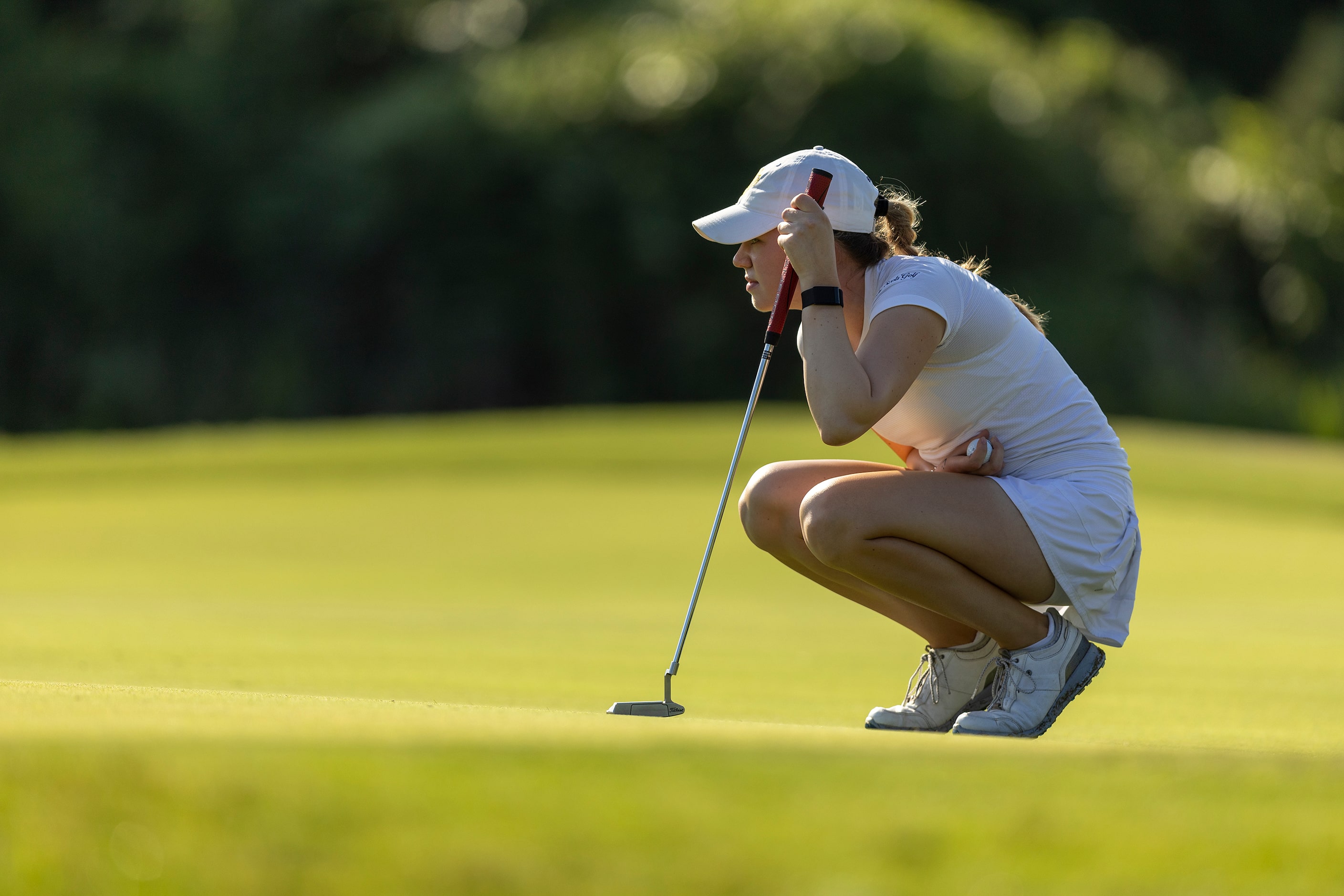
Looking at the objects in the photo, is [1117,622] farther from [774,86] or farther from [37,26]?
[37,26]

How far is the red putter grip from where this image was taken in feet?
7.89

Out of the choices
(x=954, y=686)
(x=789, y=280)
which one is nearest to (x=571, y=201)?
(x=789, y=280)

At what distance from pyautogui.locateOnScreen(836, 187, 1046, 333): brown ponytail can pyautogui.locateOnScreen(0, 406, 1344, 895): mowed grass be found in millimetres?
785

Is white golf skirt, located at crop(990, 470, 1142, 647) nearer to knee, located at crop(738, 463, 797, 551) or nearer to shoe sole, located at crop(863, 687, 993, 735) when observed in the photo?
shoe sole, located at crop(863, 687, 993, 735)

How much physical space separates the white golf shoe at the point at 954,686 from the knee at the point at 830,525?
0.29m

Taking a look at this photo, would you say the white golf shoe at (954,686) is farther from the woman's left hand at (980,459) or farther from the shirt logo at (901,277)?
the shirt logo at (901,277)

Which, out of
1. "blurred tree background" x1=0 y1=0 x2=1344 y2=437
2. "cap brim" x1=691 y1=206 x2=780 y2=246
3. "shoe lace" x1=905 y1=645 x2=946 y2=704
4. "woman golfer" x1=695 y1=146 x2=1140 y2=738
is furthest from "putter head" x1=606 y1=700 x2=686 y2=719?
"blurred tree background" x1=0 y1=0 x2=1344 y2=437

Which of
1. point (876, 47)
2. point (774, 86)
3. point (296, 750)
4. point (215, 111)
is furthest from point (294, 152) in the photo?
point (296, 750)

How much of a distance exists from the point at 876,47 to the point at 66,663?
1454 cm

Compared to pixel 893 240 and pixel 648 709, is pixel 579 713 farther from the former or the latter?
pixel 893 240

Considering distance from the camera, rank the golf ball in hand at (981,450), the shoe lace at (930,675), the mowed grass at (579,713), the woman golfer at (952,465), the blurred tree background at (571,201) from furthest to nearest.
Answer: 1. the blurred tree background at (571,201)
2. the shoe lace at (930,675)
3. the golf ball in hand at (981,450)
4. the woman golfer at (952,465)
5. the mowed grass at (579,713)

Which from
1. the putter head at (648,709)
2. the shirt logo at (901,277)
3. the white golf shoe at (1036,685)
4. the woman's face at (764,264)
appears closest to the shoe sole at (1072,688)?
the white golf shoe at (1036,685)

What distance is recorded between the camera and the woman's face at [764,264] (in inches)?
100.0

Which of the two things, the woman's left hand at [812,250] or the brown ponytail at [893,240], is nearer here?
the woman's left hand at [812,250]
